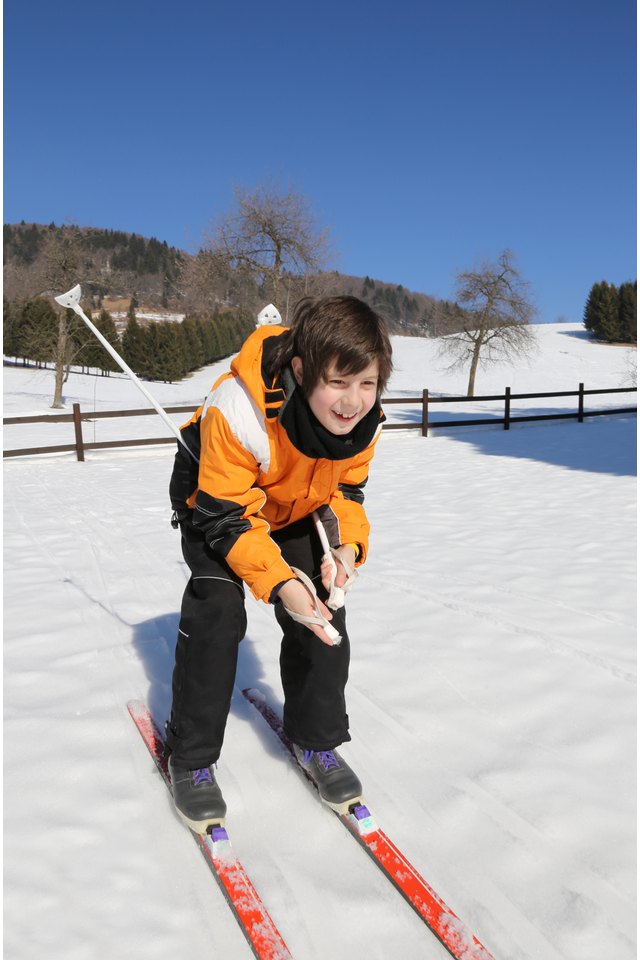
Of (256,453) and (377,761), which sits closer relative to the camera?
(256,453)

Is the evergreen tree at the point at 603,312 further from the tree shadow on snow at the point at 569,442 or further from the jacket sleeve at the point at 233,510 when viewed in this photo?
the jacket sleeve at the point at 233,510

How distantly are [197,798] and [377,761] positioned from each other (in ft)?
2.32

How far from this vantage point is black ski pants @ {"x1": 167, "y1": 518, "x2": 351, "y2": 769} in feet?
6.72

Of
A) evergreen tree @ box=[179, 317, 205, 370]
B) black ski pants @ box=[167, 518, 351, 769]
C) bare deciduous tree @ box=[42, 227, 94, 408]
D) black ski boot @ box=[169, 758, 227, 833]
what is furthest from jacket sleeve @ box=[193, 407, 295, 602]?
evergreen tree @ box=[179, 317, 205, 370]

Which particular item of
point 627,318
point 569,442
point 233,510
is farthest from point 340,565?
point 627,318

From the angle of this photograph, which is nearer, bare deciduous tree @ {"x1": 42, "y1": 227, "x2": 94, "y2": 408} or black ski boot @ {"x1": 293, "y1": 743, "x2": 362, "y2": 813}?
black ski boot @ {"x1": 293, "y1": 743, "x2": 362, "y2": 813}

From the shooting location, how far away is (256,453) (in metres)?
1.95

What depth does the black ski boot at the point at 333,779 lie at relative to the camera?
2.08 meters

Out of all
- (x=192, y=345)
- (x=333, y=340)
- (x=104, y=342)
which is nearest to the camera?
(x=333, y=340)

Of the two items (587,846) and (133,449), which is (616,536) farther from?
(133,449)

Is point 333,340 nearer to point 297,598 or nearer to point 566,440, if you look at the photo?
point 297,598

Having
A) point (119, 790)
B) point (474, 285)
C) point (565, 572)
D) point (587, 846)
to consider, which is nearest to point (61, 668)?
point (119, 790)

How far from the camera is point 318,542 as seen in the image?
7.73 ft

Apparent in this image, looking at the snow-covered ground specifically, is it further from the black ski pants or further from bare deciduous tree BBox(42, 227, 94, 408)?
bare deciduous tree BBox(42, 227, 94, 408)
